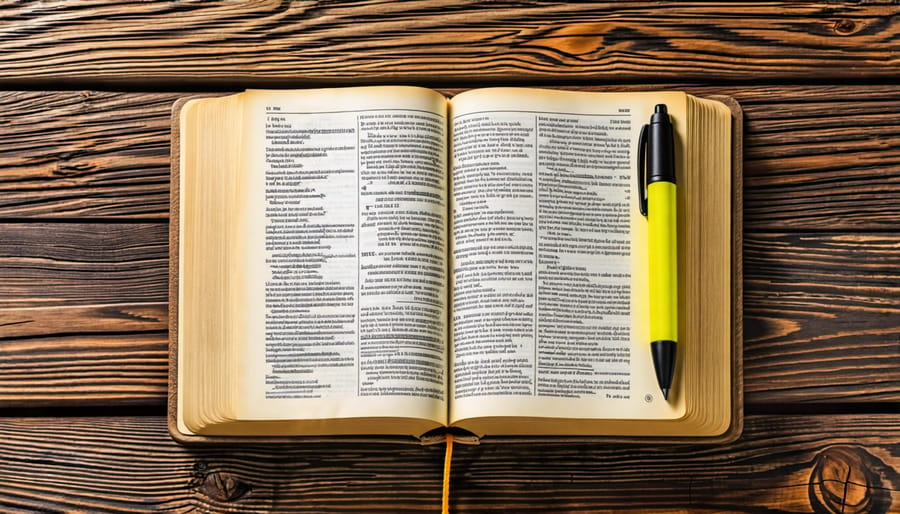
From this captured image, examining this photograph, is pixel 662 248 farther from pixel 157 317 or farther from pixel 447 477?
pixel 157 317

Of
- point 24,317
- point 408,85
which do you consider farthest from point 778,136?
point 24,317

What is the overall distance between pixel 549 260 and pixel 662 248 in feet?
0.30

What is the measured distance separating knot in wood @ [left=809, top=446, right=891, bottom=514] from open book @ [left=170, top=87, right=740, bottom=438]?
0.34ft

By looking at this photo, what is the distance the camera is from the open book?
0.69 meters

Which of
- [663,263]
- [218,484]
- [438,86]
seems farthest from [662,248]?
[218,484]

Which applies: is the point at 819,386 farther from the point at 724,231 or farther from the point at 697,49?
the point at 697,49

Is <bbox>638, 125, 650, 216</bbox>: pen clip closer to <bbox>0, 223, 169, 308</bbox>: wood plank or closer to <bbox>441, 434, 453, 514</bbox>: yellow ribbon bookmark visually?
<bbox>441, 434, 453, 514</bbox>: yellow ribbon bookmark

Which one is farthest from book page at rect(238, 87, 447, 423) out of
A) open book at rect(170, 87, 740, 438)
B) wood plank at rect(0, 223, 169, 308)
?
wood plank at rect(0, 223, 169, 308)

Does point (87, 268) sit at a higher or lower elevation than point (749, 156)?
lower

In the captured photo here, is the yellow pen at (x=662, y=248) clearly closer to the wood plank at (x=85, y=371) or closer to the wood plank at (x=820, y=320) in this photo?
the wood plank at (x=820, y=320)

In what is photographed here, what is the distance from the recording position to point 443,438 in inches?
27.8

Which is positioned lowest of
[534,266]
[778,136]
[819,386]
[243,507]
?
[243,507]

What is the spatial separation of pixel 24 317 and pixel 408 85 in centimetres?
40

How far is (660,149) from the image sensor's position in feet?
2.30
